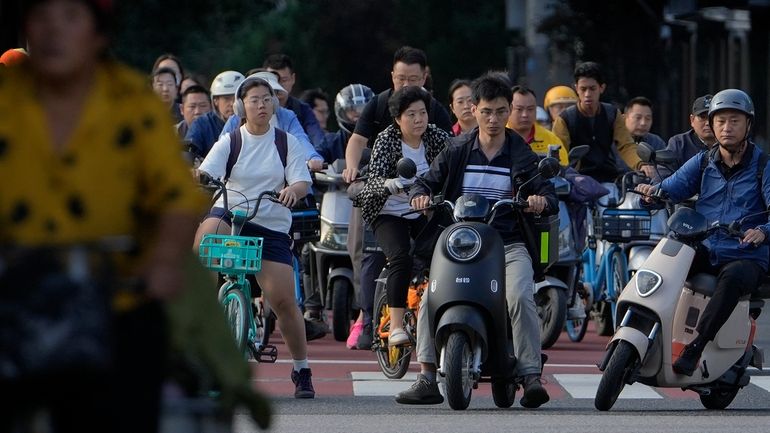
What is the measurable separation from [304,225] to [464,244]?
401cm

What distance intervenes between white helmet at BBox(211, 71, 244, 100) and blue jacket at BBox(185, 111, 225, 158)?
0.24 metres

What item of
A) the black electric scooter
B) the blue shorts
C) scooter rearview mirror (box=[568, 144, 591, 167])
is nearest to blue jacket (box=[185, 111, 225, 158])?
scooter rearview mirror (box=[568, 144, 591, 167])

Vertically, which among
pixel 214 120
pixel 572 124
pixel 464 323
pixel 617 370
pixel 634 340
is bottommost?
pixel 617 370

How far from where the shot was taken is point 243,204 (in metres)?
11.1

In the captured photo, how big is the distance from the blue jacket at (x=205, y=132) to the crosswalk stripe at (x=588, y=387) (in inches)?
115

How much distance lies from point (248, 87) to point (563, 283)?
370 cm

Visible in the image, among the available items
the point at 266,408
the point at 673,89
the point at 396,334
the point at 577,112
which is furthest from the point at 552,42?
the point at 266,408

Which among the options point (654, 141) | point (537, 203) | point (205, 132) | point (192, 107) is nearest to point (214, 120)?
point (205, 132)

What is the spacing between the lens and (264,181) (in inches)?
438

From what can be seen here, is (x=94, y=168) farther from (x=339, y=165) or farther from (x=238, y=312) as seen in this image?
(x=339, y=165)

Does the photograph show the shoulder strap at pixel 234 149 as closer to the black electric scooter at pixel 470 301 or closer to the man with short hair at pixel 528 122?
the black electric scooter at pixel 470 301

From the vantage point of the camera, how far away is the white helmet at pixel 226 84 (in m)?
14.2

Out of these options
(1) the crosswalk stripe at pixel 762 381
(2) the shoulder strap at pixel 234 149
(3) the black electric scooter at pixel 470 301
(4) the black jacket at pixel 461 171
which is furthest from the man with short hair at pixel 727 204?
(2) the shoulder strap at pixel 234 149

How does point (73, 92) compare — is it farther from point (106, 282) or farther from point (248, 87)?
point (248, 87)
